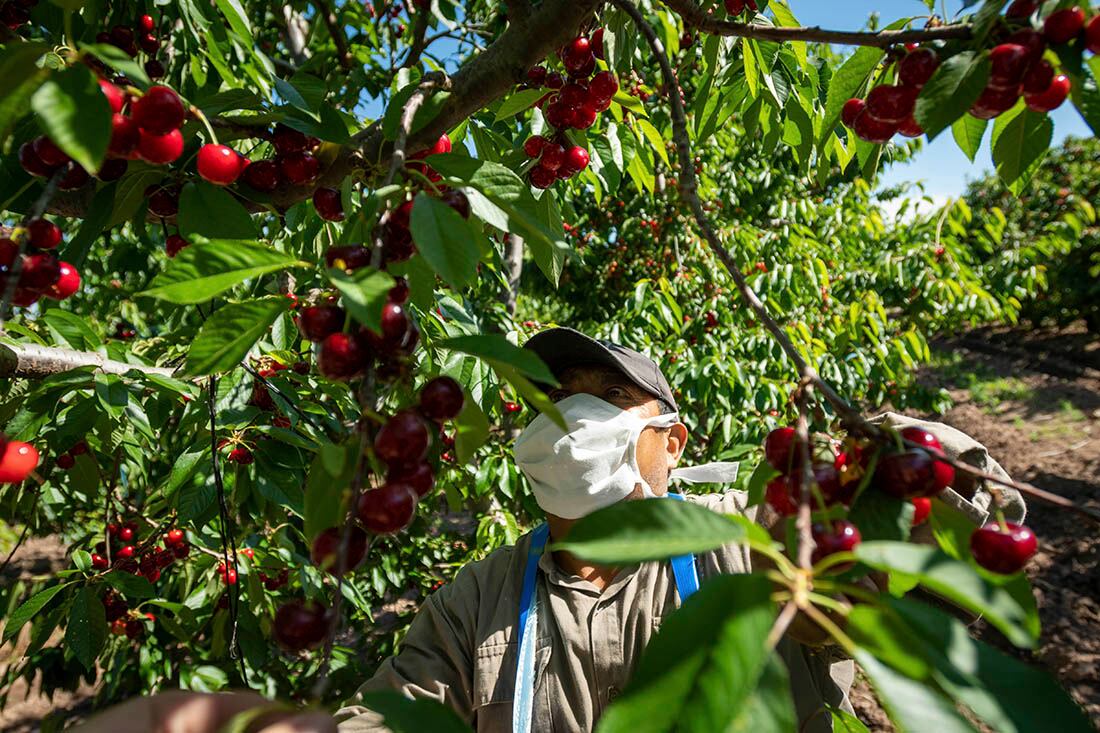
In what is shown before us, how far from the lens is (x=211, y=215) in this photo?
1.09 meters

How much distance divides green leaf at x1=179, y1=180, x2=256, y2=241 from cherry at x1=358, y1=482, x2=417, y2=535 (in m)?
0.58

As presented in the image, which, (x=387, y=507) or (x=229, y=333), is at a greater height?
(x=229, y=333)

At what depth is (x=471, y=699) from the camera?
185 centimetres

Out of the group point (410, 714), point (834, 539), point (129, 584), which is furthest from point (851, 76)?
point (129, 584)

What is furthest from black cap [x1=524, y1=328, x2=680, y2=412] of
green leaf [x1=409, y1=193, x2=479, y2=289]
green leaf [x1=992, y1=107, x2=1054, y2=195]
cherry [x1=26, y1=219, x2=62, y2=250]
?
cherry [x1=26, y1=219, x2=62, y2=250]

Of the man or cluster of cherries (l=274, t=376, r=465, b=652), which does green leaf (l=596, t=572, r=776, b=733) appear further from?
the man

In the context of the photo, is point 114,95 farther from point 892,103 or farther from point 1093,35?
point 1093,35

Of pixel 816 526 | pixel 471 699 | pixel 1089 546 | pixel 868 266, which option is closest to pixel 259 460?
pixel 471 699

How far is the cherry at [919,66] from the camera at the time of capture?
3.18 feet

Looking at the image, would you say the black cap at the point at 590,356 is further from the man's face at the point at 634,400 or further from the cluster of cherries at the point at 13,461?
the cluster of cherries at the point at 13,461

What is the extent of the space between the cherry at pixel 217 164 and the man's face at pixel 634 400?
1250 millimetres

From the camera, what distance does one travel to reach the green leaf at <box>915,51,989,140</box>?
838mm

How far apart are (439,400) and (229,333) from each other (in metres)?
0.29

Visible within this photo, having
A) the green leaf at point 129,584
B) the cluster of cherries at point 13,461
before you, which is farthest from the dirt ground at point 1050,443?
the green leaf at point 129,584
